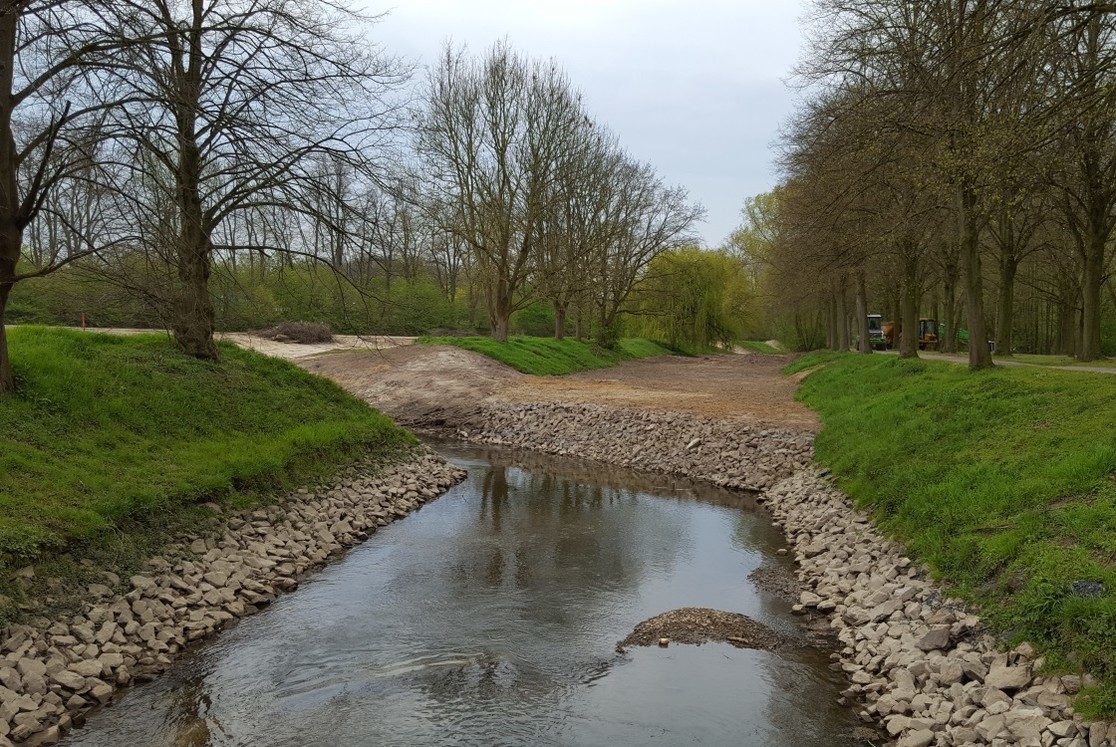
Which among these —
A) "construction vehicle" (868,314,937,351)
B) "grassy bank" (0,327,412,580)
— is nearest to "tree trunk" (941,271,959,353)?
"construction vehicle" (868,314,937,351)

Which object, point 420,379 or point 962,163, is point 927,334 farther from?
point 962,163

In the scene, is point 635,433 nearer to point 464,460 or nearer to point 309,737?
point 464,460

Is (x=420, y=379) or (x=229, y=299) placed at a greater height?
(x=229, y=299)

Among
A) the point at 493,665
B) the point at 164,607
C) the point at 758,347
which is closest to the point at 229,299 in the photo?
the point at 164,607

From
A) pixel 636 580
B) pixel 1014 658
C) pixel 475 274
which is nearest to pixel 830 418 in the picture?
pixel 636 580

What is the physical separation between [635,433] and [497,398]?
6366 mm

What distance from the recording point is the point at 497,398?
2617 centimetres

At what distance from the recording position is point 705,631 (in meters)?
8.61

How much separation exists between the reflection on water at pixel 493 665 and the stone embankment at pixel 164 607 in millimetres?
259

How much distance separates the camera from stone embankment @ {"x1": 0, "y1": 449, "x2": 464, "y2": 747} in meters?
6.35

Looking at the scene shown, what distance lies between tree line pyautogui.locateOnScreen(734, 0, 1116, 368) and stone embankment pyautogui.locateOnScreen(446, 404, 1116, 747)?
5.18m

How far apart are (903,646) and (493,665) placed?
12.5 ft

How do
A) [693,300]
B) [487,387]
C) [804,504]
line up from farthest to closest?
[693,300], [487,387], [804,504]

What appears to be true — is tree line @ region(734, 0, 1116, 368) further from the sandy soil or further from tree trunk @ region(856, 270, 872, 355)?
the sandy soil
